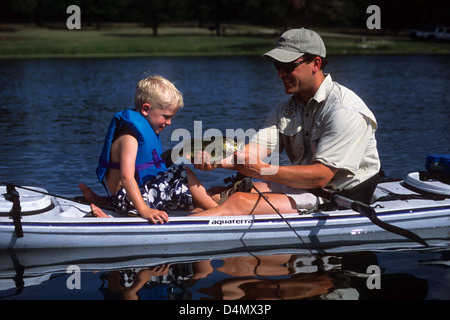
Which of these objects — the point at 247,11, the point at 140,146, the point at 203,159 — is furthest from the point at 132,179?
the point at 247,11

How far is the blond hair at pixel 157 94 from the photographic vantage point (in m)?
6.08

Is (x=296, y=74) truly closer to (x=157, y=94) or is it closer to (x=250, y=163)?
(x=250, y=163)

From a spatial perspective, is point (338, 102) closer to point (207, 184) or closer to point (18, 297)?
point (18, 297)

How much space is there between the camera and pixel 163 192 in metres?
6.27

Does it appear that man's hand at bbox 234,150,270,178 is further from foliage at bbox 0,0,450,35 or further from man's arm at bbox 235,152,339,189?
foliage at bbox 0,0,450,35

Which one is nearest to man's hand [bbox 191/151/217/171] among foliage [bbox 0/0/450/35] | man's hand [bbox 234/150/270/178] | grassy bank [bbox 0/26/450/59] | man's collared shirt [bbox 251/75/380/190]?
man's hand [bbox 234/150/270/178]

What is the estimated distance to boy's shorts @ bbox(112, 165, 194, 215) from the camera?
623 centimetres

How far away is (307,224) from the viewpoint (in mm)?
6438

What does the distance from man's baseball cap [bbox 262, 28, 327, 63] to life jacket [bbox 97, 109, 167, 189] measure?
48.7 inches

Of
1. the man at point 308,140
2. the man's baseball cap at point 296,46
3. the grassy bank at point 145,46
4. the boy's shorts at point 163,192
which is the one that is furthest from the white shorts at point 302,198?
the grassy bank at point 145,46

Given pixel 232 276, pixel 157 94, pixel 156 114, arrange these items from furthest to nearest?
pixel 156 114 < pixel 157 94 < pixel 232 276

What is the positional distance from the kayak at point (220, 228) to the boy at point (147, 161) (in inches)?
7.3

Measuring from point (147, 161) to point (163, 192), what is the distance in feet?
1.05

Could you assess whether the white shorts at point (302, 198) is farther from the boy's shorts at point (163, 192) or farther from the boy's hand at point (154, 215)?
the boy's hand at point (154, 215)
